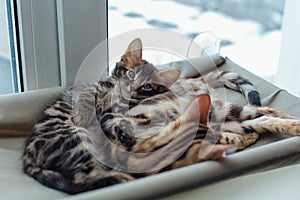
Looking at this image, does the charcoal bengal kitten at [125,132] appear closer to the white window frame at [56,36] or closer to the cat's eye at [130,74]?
the cat's eye at [130,74]

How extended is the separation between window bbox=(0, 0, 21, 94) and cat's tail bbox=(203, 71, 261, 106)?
24.2 inches

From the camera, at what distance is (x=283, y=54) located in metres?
1.95

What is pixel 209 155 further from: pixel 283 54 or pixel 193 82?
pixel 283 54

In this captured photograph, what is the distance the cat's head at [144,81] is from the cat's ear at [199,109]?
147mm

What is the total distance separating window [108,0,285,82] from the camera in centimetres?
156

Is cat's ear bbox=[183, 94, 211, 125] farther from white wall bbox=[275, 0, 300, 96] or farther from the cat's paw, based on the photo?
white wall bbox=[275, 0, 300, 96]

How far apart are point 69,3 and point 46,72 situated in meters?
0.24

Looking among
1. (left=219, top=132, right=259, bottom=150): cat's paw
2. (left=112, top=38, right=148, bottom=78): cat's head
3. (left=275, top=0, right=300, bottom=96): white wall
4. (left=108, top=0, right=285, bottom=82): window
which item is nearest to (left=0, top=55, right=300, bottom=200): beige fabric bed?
(left=219, top=132, right=259, bottom=150): cat's paw

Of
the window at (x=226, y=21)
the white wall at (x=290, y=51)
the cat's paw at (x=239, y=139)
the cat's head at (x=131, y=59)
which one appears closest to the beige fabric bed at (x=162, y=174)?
the cat's paw at (x=239, y=139)

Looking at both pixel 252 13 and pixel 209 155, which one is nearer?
pixel 209 155

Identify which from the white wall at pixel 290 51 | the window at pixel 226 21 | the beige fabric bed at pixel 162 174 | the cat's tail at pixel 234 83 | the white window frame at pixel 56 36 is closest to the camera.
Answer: the beige fabric bed at pixel 162 174

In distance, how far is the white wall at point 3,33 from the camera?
54.4 inches

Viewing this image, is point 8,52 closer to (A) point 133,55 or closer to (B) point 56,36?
(B) point 56,36

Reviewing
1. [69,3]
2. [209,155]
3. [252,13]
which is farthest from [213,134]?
[252,13]
